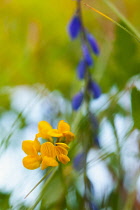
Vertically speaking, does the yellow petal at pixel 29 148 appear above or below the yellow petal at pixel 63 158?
above

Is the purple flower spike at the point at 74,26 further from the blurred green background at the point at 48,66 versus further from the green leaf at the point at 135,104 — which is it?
the green leaf at the point at 135,104

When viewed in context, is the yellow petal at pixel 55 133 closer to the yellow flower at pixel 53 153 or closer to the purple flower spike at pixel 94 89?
the yellow flower at pixel 53 153

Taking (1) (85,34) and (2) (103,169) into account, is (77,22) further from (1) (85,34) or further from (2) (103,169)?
(2) (103,169)

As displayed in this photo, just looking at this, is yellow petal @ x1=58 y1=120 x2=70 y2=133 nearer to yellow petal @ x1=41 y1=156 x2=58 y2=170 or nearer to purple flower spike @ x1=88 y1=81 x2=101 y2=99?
yellow petal @ x1=41 y1=156 x2=58 y2=170

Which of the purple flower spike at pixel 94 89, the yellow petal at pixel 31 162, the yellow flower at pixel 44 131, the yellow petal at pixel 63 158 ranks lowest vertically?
the yellow petal at pixel 63 158

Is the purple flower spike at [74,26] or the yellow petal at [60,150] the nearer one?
the yellow petal at [60,150]

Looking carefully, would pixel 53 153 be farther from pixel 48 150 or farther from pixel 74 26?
pixel 74 26

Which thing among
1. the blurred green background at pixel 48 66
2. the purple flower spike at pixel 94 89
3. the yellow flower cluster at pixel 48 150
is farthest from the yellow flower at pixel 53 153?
the purple flower spike at pixel 94 89

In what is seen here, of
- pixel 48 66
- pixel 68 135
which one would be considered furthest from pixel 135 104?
pixel 48 66

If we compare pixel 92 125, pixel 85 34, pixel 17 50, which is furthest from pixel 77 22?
pixel 17 50
